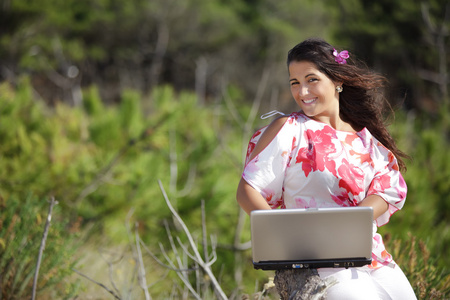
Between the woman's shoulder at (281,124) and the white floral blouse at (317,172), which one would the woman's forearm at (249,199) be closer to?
the white floral blouse at (317,172)

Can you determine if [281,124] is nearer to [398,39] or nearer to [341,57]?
[341,57]

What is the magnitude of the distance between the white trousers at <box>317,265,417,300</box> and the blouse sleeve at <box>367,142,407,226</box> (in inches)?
6.8

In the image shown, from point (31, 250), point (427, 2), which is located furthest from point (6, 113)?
point (427, 2)

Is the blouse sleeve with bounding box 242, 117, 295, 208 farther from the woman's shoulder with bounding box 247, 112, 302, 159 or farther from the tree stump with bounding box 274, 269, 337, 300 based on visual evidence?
the tree stump with bounding box 274, 269, 337, 300

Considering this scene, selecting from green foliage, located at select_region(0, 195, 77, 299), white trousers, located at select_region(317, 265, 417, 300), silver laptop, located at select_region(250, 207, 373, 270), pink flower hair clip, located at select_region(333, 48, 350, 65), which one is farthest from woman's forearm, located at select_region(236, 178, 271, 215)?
green foliage, located at select_region(0, 195, 77, 299)

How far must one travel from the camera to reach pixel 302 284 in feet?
4.60

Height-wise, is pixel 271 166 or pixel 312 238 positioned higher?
pixel 271 166

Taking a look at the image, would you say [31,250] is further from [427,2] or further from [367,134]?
[427,2]

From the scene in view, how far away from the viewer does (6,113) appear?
Result: 14.8 feet

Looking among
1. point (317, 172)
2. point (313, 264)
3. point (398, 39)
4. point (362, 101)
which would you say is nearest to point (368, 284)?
point (313, 264)

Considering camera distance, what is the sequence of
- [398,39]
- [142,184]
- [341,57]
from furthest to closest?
[398,39], [142,184], [341,57]

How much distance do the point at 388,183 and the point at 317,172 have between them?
0.72 ft

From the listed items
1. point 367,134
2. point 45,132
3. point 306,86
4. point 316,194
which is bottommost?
point 45,132

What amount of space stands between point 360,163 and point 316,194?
0.54ft
